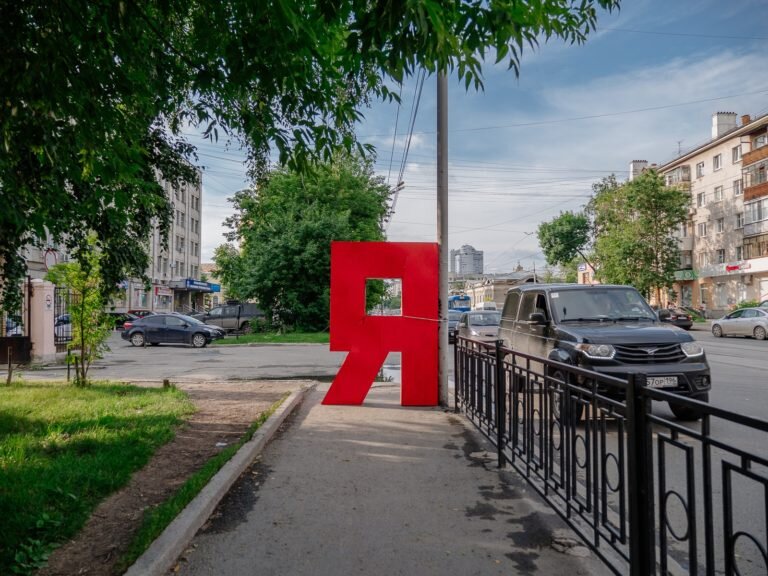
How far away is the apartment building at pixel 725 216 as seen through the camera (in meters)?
40.5

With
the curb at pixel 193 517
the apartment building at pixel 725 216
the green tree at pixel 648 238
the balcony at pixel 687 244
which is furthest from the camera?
the balcony at pixel 687 244

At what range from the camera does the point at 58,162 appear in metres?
4.88

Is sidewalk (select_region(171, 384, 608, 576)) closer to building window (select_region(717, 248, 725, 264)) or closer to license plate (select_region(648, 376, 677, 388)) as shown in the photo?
license plate (select_region(648, 376, 677, 388))

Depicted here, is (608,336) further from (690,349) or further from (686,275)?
(686,275)

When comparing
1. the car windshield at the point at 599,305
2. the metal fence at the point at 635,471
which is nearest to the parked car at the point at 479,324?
the car windshield at the point at 599,305

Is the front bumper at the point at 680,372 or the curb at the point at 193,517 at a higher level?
the front bumper at the point at 680,372

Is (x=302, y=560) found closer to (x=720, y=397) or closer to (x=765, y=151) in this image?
(x=720, y=397)

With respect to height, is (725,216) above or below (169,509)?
above

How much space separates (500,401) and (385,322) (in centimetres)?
339

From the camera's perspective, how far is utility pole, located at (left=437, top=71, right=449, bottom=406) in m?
8.48

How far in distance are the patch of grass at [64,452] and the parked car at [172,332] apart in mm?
14210

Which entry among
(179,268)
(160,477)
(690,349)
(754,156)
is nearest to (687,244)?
(754,156)

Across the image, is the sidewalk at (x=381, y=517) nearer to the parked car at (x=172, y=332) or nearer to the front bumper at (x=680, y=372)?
the front bumper at (x=680, y=372)

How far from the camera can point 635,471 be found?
2650 mm
